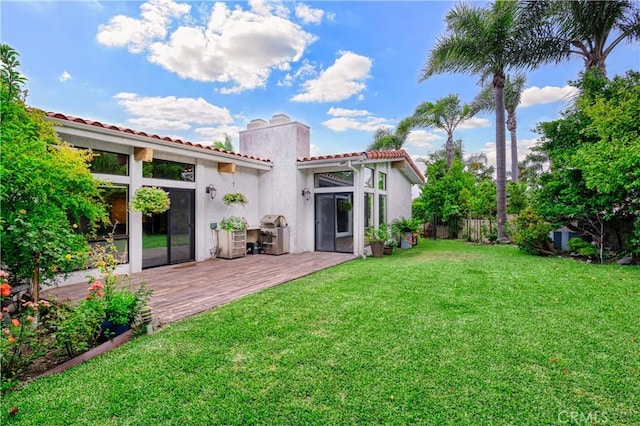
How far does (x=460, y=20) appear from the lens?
41.6 ft

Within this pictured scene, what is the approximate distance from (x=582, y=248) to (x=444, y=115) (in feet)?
42.7

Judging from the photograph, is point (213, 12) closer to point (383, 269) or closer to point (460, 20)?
point (383, 269)

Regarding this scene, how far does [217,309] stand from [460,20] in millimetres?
14419

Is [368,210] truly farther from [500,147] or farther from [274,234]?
[500,147]

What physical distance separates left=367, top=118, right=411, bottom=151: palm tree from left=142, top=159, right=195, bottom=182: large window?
15781mm

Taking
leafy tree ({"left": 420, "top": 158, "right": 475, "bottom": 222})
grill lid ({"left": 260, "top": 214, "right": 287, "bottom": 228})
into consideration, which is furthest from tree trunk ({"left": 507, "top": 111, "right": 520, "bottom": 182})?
grill lid ({"left": 260, "top": 214, "right": 287, "bottom": 228})

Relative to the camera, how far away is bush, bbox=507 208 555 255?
1035cm

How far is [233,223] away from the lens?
32.3 feet

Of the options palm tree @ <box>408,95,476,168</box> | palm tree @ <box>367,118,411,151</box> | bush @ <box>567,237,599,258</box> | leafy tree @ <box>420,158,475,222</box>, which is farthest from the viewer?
palm tree @ <box>367,118,411,151</box>

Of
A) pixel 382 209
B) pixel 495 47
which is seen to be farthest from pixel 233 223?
pixel 495 47

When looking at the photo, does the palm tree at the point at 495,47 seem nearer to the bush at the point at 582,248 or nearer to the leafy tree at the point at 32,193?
the bush at the point at 582,248

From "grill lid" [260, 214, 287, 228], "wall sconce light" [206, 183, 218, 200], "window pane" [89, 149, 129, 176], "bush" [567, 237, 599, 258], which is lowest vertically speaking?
"bush" [567, 237, 599, 258]

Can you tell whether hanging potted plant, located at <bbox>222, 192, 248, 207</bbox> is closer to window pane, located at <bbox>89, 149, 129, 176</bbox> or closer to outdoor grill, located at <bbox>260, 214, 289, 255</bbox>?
outdoor grill, located at <bbox>260, 214, 289, 255</bbox>

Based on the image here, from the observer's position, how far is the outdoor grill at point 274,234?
10586mm
